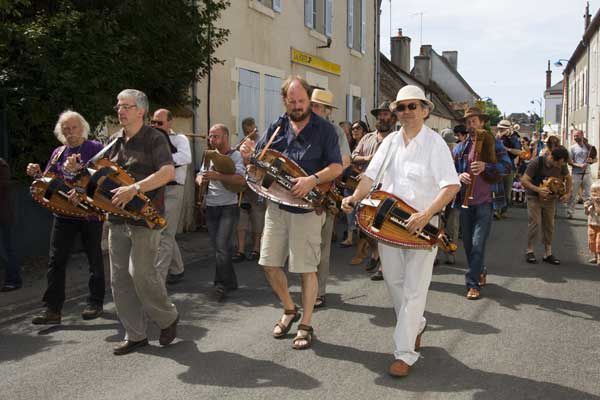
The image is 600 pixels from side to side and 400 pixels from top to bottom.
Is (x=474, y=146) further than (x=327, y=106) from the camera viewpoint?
Yes

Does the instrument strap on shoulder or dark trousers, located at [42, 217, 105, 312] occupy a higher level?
the instrument strap on shoulder

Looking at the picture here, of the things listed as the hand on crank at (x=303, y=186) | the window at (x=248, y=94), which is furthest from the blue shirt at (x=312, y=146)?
the window at (x=248, y=94)

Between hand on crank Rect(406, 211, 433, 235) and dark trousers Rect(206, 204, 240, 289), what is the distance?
2.91 m

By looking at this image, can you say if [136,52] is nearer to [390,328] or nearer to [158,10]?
[158,10]

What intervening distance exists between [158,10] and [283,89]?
16.1 feet

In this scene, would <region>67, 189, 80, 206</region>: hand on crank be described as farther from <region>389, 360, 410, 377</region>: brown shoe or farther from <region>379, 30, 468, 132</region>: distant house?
<region>379, 30, 468, 132</region>: distant house

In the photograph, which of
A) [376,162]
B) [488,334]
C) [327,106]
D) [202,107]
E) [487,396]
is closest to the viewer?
[487,396]

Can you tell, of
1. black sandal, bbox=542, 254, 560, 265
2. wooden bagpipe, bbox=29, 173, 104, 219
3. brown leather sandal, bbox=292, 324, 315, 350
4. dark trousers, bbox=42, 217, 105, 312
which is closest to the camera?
brown leather sandal, bbox=292, 324, 315, 350

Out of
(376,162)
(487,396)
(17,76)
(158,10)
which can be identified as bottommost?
(487,396)

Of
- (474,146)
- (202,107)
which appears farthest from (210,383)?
(202,107)

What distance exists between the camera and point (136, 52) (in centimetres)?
906

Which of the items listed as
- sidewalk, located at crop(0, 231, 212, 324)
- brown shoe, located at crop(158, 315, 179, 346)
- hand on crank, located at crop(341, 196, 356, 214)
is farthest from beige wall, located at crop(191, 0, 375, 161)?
hand on crank, located at crop(341, 196, 356, 214)

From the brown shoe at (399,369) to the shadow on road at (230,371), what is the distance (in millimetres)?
519

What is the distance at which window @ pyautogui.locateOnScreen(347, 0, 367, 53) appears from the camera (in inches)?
781
